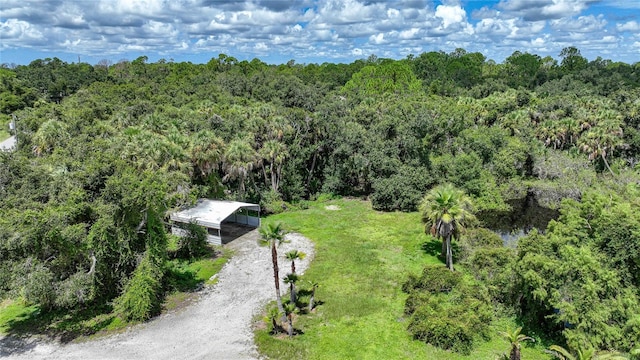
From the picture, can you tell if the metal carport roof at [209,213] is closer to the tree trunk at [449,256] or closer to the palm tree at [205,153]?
the palm tree at [205,153]

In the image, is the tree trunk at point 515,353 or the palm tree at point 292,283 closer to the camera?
the tree trunk at point 515,353

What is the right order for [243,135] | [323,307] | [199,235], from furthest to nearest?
[243,135] < [199,235] < [323,307]

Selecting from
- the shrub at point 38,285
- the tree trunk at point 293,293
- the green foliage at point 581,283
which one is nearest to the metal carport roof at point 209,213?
the tree trunk at point 293,293

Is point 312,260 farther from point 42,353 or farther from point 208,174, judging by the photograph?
point 42,353

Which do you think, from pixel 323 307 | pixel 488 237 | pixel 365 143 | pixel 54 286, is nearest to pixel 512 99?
pixel 365 143

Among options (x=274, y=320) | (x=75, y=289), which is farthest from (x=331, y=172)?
(x=75, y=289)

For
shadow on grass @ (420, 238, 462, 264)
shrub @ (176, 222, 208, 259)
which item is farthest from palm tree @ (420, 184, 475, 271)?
shrub @ (176, 222, 208, 259)

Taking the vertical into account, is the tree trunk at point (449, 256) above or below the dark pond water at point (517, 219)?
above
